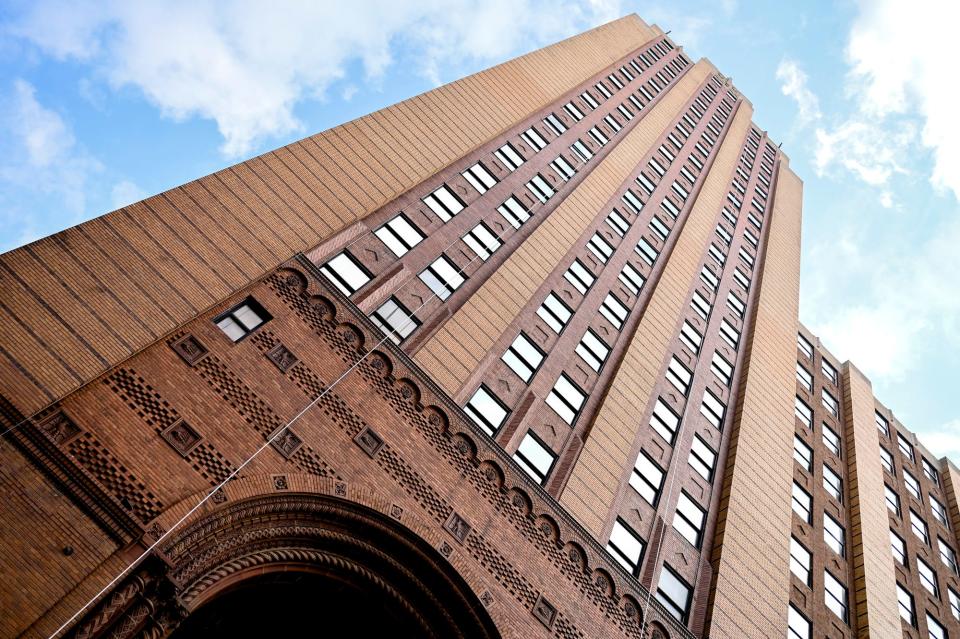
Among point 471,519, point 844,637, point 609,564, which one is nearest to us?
point 471,519

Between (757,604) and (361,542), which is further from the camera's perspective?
(757,604)

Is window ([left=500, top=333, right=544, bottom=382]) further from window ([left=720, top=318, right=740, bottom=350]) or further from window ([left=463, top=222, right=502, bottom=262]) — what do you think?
window ([left=720, top=318, right=740, bottom=350])

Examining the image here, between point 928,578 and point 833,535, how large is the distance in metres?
8.02

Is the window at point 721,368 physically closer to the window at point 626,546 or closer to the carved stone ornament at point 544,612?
the window at point 626,546

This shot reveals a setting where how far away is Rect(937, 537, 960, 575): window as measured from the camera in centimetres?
3381

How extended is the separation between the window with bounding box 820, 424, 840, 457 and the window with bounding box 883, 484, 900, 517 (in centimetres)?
315

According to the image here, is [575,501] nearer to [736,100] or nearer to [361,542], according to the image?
[361,542]

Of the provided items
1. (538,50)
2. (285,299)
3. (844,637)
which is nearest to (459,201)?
(285,299)

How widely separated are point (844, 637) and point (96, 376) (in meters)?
24.1

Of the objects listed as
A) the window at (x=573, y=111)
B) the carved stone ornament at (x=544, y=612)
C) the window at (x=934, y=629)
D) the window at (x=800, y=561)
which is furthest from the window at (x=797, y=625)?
the window at (x=573, y=111)

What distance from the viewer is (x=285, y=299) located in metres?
16.6

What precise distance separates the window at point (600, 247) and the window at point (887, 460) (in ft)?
66.9

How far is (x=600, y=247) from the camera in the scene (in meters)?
28.5

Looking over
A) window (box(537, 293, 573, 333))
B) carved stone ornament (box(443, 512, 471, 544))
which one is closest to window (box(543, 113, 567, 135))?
window (box(537, 293, 573, 333))
